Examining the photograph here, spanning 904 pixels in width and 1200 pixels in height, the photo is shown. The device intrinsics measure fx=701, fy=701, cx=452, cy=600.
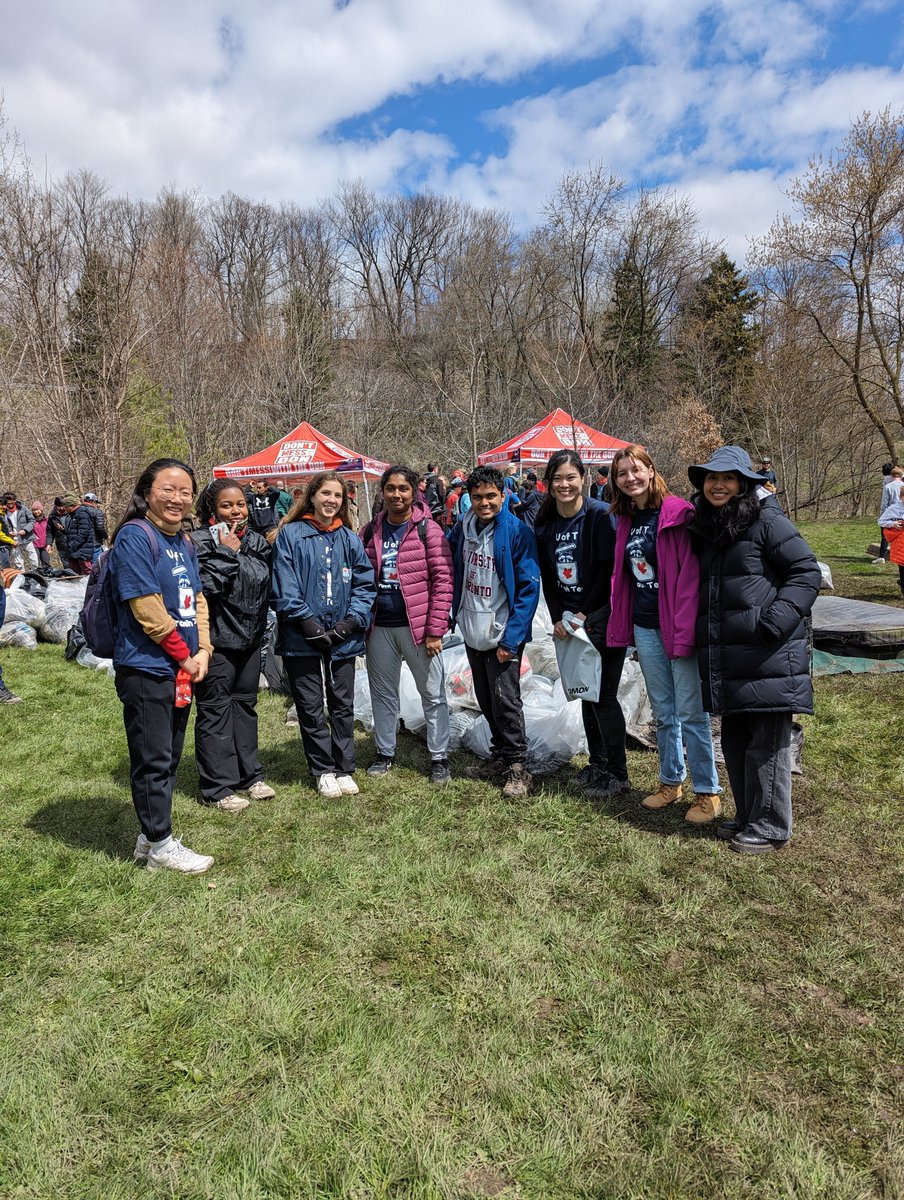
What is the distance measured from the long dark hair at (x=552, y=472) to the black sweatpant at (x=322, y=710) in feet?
4.85

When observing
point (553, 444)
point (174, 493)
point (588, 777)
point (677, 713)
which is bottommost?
point (588, 777)

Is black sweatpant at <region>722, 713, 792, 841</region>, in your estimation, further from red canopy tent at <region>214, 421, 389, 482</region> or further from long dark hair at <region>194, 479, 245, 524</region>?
red canopy tent at <region>214, 421, 389, 482</region>

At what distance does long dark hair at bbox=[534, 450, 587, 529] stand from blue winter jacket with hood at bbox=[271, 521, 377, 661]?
113cm

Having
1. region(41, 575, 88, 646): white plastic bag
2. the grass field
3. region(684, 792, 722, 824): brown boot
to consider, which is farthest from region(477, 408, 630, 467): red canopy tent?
the grass field

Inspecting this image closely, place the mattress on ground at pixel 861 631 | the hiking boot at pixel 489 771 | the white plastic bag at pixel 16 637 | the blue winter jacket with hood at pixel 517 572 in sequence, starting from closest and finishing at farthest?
1. the blue winter jacket with hood at pixel 517 572
2. the hiking boot at pixel 489 771
3. the mattress on ground at pixel 861 631
4. the white plastic bag at pixel 16 637

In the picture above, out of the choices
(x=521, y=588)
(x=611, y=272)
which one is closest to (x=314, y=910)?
(x=521, y=588)

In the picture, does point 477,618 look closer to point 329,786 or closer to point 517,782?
point 517,782

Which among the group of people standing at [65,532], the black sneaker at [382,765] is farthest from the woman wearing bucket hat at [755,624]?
the group of people standing at [65,532]

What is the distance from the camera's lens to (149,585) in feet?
10.2

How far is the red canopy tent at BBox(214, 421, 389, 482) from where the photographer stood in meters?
15.6

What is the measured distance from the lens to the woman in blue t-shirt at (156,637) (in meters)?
3.13

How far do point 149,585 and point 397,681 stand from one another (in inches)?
75.3

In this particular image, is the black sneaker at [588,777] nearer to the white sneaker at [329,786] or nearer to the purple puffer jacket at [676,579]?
the purple puffer jacket at [676,579]

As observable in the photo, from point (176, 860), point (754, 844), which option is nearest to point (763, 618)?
point (754, 844)
